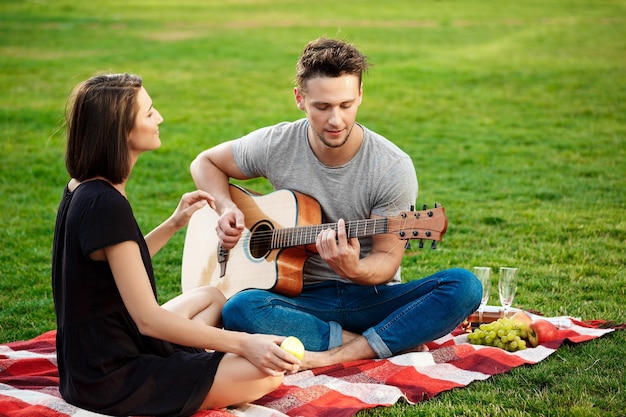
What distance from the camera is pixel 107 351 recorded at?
3641mm

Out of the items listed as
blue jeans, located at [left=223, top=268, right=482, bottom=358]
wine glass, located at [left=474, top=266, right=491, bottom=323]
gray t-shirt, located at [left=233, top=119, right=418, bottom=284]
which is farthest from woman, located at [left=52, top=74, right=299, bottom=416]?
wine glass, located at [left=474, top=266, right=491, bottom=323]

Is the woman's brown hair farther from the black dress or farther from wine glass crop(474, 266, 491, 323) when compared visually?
wine glass crop(474, 266, 491, 323)

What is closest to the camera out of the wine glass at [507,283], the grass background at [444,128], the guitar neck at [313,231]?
the guitar neck at [313,231]

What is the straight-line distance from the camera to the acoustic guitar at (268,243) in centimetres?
442

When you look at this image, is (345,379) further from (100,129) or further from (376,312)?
(100,129)

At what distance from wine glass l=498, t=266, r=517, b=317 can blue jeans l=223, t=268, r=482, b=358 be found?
1.04 feet

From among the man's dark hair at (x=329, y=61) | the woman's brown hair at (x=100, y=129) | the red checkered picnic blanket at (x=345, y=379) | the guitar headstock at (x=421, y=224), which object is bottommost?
the red checkered picnic blanket at (x=345, y=379)

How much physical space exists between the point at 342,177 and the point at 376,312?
79 cm

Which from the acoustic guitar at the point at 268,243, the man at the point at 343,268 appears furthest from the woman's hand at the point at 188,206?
the acoustic guitar at the point at 268,243

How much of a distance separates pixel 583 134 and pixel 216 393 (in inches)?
361

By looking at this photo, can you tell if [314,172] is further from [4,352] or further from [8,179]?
[8,179]

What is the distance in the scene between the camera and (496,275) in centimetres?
630

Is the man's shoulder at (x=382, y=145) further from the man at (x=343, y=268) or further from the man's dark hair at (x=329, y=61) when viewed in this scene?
the man's dark hair at (x=329, y=61)

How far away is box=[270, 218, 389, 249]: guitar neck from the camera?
4262 mm
